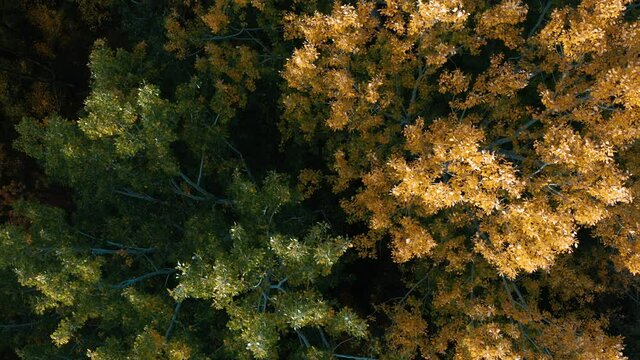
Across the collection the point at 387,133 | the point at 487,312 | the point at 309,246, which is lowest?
the point at 487,312

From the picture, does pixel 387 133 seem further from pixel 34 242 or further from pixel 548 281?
pixel 34 242

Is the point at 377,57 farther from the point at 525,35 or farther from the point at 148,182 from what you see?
the point at 148,182

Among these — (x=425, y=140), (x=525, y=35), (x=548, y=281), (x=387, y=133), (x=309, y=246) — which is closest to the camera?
(x=309, y=246)

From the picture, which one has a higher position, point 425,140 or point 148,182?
point 425,140

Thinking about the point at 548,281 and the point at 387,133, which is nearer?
the point at 387,133

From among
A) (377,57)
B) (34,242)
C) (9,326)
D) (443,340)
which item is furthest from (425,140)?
(9,326)

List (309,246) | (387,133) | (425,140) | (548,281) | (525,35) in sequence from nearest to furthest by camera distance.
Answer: (309,246) < (425,140) < (387,133) < (548,281) < (525,35)
